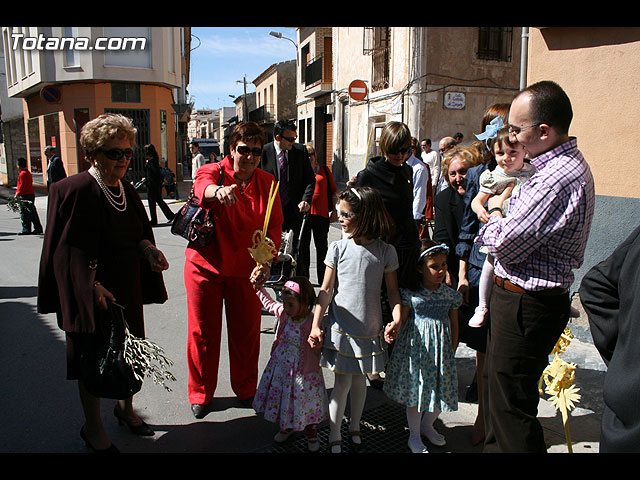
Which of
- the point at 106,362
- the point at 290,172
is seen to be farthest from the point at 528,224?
the point at 290,172

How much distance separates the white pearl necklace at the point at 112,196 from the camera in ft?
9.31

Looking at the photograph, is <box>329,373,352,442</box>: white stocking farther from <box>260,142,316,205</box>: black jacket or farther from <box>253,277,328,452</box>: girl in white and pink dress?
<box>260,142,316,205</box>: black jacket

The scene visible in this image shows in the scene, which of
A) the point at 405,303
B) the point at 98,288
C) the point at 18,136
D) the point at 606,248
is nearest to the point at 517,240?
the point at 405,303

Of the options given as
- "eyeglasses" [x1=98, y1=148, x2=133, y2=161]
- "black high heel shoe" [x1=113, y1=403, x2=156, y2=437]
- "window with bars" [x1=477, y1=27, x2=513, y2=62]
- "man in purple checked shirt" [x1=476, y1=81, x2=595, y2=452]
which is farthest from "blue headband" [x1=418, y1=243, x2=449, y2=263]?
"window with bars" [x1=477, y1=27, x2=513, y2=62]

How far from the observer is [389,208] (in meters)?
3.52

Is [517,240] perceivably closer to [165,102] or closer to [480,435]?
[480,435]

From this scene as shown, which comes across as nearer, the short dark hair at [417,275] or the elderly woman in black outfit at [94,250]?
the elderly woman in black outfit at [94,250]

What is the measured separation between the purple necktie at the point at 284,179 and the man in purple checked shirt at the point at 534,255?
334 cm

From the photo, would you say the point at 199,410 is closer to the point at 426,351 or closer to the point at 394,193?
the point at 426,351

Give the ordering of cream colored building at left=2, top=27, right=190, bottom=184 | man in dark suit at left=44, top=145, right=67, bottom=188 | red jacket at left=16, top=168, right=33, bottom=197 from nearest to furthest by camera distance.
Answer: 1. red jacket at left=16, top=168, right=33, bottom=197
2. man in dark suit at left=44, top=145, right=67, bottom=188
3. cream colored building at left=2, top=27, right=190, bottom=184

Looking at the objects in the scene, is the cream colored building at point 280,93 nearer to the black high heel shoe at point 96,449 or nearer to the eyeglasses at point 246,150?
the eyeglasses at point 246,150

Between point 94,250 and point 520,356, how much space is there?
7.26 feet

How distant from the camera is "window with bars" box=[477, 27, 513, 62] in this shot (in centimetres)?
1517

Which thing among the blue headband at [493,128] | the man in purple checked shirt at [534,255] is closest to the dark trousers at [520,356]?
the man in purple checked shirt at [534,255]
